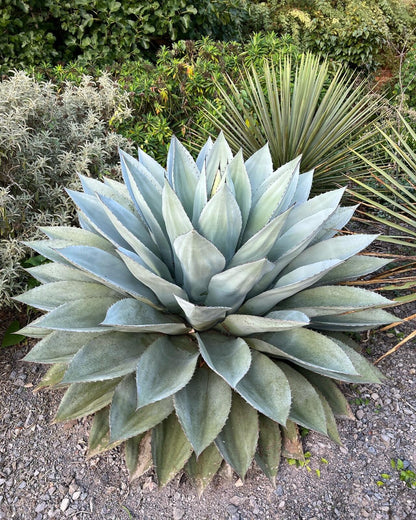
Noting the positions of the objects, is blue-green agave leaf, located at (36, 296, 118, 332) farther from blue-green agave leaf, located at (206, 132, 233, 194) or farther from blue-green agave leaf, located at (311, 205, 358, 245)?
blue-green agave leaf, located at (311, 205, 358, 245)

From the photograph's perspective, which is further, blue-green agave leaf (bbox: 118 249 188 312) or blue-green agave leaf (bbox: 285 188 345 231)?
blue-green agave leaf (bbox: 285 188 345 231)

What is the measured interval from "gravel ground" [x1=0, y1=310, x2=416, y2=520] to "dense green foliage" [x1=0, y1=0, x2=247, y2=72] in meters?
4.25

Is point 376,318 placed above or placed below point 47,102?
above

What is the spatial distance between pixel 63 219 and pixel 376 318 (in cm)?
173

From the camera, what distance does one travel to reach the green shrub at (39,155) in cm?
262

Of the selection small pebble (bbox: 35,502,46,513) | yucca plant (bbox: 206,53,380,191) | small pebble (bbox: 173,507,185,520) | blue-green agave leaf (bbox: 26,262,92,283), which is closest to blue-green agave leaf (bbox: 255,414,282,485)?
small pebble (bbox: 173,507,185,520)

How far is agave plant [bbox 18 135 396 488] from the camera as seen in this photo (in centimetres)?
168

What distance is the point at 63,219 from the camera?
2.73 meters

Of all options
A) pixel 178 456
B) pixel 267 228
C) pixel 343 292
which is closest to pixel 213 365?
pixel 178 456

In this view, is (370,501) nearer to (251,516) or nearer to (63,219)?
(251,516)

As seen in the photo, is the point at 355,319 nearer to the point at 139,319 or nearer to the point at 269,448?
the point at 269,448

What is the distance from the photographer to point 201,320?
5.79ft

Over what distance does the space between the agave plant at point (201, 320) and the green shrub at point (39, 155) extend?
0.62 m

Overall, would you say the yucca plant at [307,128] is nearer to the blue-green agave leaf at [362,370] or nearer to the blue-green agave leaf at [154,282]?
the blue-green agave leaf at [362,370]
